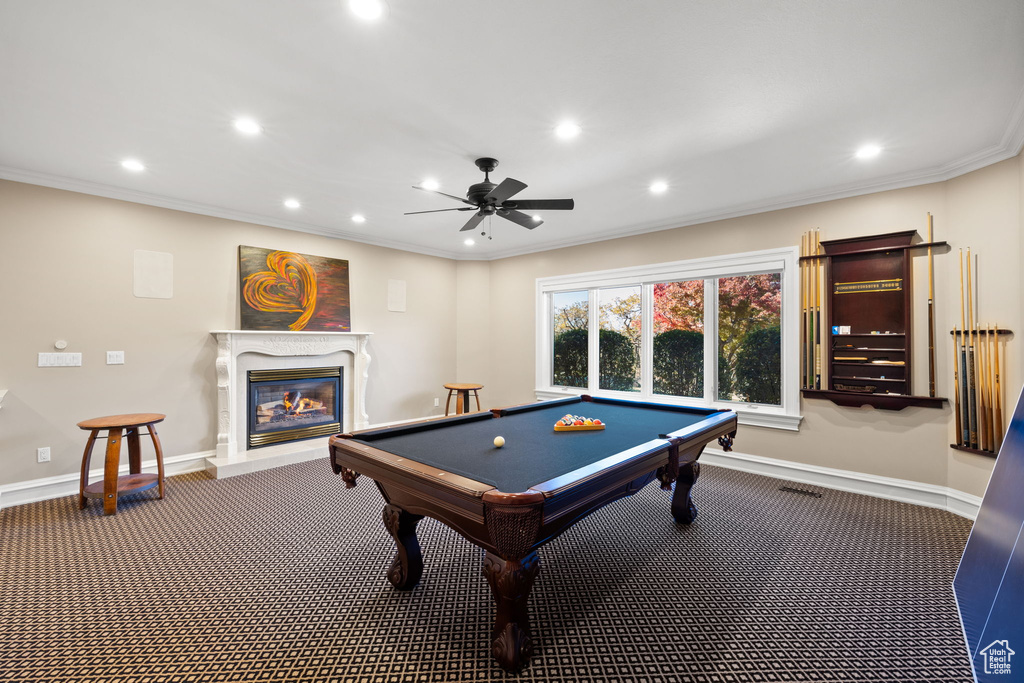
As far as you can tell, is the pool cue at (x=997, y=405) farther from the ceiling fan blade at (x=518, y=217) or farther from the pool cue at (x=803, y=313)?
the ceiling fan blade at (x=518, y=217)

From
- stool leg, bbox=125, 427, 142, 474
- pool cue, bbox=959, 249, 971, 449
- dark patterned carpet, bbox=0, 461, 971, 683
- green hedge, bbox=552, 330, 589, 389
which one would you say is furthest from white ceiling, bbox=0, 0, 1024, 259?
dark patterned carpet, bbox=0, 461, 971, 683

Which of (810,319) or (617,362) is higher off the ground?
(810,319)

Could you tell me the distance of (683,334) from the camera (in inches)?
189

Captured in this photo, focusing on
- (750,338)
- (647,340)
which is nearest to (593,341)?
(647,340)

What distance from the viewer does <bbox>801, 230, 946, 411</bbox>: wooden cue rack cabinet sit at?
340 centimetres

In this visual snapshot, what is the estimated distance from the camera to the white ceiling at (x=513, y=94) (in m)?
1.78

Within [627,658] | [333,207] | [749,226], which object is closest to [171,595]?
[627,658]

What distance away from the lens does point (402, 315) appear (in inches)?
234

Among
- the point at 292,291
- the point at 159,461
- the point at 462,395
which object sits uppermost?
the point at 292,291

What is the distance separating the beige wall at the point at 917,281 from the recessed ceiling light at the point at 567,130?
2.41 m

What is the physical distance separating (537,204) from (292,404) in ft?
12.3

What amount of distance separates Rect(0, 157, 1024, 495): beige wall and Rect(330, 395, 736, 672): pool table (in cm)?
176

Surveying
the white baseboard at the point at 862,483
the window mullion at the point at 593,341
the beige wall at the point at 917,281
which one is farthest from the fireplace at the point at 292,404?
the white baseboard at the point at 862,483

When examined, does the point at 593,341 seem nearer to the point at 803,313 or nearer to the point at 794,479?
the point at 803,313
